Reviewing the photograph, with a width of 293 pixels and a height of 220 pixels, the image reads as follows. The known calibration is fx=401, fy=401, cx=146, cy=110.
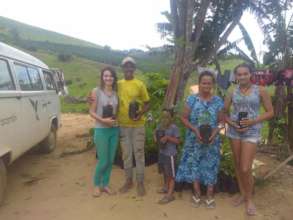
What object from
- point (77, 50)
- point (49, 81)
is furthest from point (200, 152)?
point (77, 50)

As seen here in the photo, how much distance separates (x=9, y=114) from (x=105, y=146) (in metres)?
1.24

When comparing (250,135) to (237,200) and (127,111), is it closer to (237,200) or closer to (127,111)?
(237,200)

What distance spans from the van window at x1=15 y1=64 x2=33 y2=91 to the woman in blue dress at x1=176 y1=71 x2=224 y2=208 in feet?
8.10

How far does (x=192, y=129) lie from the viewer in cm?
477

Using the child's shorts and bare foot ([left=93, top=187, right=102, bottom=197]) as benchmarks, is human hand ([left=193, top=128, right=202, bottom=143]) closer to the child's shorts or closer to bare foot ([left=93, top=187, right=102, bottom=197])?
the child's shorts

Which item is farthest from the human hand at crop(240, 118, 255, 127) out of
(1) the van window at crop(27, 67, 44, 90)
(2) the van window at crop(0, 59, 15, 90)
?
(1) the van window at crop(27, 67, 44, 90)

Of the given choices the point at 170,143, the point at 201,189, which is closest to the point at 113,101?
the point at 170,143

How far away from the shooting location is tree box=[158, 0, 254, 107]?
709 centimetres

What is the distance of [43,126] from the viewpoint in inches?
269

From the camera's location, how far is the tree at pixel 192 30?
7.09m

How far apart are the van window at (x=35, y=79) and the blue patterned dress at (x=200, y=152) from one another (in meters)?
3.05

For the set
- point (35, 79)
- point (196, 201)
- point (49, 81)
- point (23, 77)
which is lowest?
point (196, 201)

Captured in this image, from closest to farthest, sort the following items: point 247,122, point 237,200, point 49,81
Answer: point 247,122, point 237,200, point 49,81

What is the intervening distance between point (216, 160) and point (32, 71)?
12.1 feet
